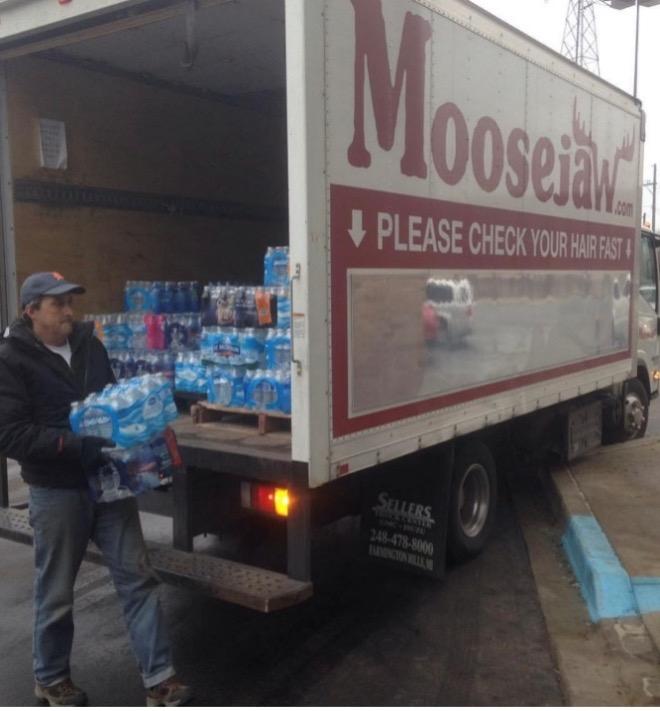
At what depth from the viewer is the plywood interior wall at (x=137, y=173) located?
5.57m

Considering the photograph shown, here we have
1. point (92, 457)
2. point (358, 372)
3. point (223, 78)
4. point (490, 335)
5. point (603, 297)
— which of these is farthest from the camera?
point (603, 297)

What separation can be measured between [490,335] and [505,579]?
5.57 ft

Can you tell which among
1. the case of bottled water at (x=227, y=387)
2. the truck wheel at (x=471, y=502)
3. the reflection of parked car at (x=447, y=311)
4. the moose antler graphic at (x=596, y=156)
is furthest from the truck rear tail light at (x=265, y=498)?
the moose antler graphic at (x=596, y=156)

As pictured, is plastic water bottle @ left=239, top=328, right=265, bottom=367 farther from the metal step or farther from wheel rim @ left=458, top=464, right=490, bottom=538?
wheel rim @ left=458, top=464, right=490, bottom=538

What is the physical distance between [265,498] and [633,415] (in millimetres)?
6257

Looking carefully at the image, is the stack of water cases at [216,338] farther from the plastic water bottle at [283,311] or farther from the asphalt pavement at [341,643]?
the asphalt pavement at [341,643]

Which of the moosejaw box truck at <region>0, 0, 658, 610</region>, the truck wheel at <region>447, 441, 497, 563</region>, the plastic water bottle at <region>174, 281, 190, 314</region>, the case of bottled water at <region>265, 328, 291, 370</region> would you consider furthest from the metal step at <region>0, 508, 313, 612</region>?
the plastic water bottle at <region>174, 281, 190, 314</region>

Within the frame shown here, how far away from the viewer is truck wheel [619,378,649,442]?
912 cm

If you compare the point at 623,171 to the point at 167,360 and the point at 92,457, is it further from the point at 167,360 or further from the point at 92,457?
the point at 92,457

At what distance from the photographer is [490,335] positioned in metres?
5.36

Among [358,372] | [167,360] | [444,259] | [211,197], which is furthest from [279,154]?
[358,372]

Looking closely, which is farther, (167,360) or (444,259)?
(167,360)

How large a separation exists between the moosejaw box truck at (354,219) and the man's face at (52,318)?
3.28ft

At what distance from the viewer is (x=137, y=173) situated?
20.7 ft
